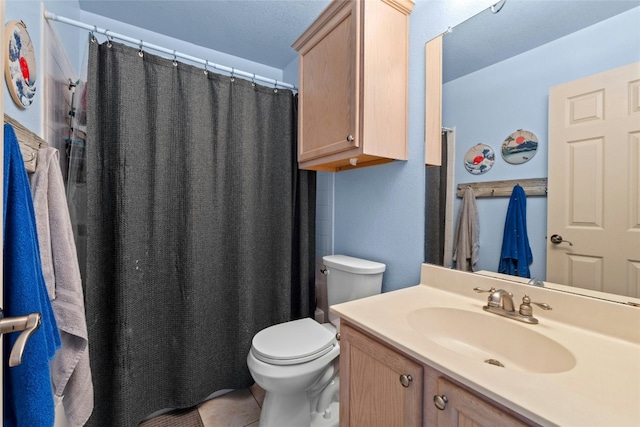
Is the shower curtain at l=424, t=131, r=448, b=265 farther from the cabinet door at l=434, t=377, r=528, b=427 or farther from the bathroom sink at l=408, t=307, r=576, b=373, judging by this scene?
the cabinet door at l=434, t=377, r=528, b=427

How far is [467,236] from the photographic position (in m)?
1.10

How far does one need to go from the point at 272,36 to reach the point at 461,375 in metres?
2.16

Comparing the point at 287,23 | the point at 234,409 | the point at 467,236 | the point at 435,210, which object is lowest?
the point at 234,409

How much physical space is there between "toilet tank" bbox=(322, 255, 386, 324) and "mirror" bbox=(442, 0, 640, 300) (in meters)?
0.49

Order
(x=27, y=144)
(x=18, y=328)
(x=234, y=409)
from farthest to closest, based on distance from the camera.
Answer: (x=234, y=409) < (x=27, y=144) < (x=18, y=328)

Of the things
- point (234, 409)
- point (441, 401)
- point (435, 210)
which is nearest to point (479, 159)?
point (435, 210)

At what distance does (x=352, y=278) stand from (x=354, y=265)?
0.07 metres

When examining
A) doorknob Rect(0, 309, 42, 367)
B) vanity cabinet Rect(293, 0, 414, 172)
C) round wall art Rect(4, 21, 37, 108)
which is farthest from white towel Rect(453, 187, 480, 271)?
round wall art Rect(4, 21, 37, 108)

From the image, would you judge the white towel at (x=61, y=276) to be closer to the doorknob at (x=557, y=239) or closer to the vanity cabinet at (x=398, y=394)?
the vanity cabinet at (x=398, y=394)

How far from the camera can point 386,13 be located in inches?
46.9

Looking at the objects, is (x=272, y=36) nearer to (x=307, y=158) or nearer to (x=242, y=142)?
(x=242, y=142)

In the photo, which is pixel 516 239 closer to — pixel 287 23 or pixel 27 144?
pixel 27 144

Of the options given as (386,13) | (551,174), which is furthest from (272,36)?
(551,174)

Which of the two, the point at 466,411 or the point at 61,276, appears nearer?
the point at 466,411
